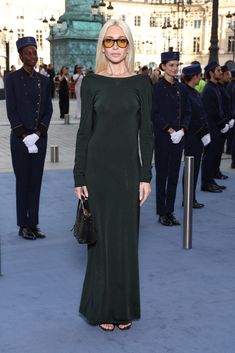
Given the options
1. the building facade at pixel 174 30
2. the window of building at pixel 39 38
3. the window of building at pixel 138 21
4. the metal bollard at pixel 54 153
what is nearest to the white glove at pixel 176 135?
the metal bollard at pixel 54 153

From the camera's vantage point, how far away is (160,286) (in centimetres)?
450

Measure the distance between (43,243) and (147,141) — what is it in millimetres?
2627

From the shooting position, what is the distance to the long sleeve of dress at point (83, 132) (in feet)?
10.9

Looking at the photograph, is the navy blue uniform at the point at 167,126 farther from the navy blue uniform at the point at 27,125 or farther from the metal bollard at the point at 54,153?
the metal bollard at the point at 54,153

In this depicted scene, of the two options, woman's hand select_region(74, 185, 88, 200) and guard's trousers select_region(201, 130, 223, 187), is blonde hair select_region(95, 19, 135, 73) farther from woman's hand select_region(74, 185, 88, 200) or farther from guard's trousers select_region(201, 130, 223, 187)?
guard's trousers select_region(201, 130, 223, 187)

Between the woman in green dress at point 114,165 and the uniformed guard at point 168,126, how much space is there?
2.77 metres

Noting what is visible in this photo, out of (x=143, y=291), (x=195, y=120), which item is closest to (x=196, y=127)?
(x=195, y=120)

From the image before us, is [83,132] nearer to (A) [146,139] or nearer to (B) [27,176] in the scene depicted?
(A) [146,139]

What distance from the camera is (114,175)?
3.35 meters

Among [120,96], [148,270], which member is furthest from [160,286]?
[120,96]

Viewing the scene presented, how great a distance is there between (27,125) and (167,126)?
160 cm

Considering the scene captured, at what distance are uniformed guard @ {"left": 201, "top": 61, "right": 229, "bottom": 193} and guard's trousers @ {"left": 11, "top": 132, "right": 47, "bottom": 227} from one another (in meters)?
3.26

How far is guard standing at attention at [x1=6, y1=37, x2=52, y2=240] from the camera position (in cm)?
541

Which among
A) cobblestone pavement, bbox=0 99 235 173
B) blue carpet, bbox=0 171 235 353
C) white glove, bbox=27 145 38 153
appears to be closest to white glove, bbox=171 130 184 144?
blue carpet, bbox=0 171 235 353
